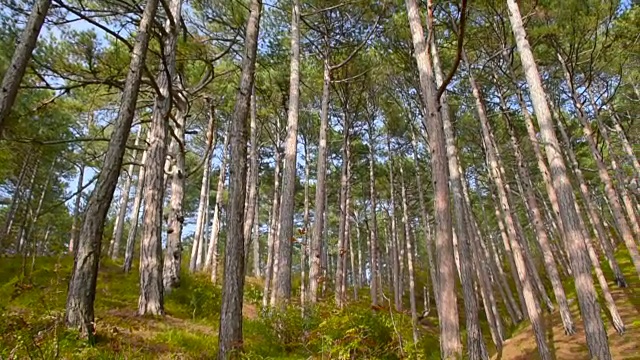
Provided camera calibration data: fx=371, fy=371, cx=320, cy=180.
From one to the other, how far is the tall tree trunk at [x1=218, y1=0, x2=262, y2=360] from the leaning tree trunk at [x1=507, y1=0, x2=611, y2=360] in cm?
521

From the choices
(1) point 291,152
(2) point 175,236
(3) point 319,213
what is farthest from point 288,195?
(2) point 175,236

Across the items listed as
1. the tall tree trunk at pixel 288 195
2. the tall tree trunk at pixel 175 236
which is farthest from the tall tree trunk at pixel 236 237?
the tall tree trunk at pixel 175 236

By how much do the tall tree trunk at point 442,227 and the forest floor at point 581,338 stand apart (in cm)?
713

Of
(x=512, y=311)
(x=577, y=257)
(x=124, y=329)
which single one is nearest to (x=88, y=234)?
(x=124, y=329)

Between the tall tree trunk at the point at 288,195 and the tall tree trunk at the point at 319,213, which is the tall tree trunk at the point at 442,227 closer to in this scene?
the tall tree trunk at the point at 288,195

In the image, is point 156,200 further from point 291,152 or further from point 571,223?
point 571,223

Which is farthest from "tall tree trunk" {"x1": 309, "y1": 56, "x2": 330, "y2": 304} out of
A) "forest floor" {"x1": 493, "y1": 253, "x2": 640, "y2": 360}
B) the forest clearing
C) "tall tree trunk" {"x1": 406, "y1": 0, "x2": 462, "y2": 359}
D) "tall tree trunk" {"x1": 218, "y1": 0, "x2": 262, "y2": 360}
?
"forest floor" {"x1": 493, "y1": 253, "x2": 640, "y2": 360}

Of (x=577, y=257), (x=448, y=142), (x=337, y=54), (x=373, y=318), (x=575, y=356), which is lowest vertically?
(x=575, y=356)

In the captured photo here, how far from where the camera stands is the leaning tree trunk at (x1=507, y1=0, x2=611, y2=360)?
232 inches

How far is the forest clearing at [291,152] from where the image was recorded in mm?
4172

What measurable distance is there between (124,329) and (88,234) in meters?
1.52

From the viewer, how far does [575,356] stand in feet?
30.2

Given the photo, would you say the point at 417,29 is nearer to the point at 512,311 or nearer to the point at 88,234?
the point at 88,234

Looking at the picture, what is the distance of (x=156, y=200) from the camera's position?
21.0 ft
